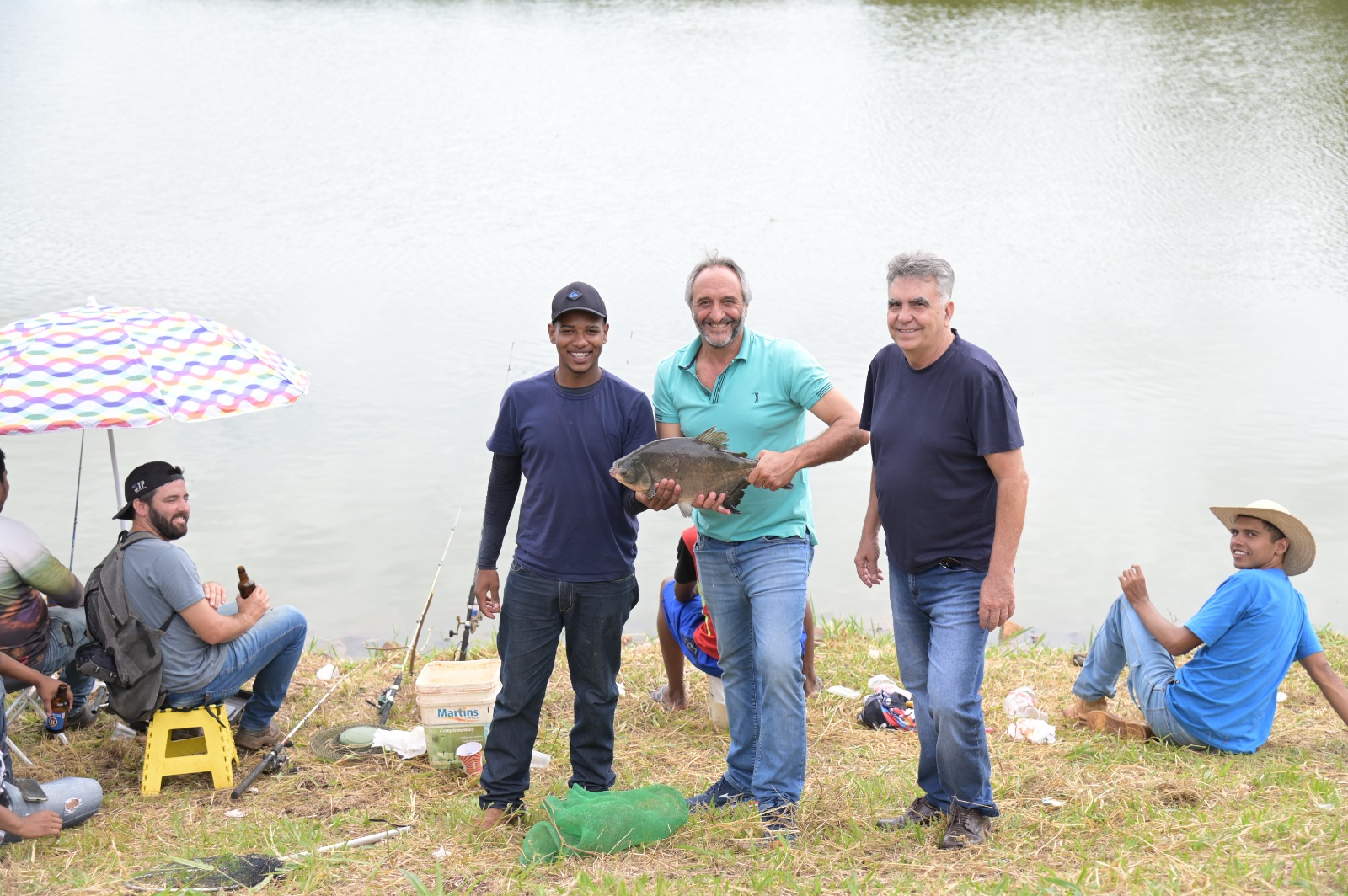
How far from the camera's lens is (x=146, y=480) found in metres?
4.54

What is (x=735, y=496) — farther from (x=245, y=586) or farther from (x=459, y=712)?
(x=245, y=586)

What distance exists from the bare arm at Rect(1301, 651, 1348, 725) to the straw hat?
36cm

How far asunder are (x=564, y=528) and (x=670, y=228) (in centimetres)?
1100

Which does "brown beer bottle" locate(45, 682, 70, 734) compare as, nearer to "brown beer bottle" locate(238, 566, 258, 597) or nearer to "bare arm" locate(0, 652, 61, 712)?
"bare arm" locate(0, 652, 61, 712)

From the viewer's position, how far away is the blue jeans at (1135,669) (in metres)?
5.04

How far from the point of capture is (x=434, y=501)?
365 inches

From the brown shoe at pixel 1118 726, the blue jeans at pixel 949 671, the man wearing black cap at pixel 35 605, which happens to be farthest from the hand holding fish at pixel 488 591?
the brown shoe at pixel 1118 726

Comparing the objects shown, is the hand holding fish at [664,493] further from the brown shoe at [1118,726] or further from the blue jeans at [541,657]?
the brown shoe at [1118,726]

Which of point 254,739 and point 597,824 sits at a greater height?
point 597,824

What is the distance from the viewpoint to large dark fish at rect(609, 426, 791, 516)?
375 cm

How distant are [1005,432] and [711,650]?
2.12 m

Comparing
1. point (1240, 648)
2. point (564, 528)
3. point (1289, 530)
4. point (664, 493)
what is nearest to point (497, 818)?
point (564, 528)

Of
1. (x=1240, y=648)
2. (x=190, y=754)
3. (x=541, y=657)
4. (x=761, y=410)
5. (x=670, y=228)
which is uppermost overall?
(x=670, y=228)

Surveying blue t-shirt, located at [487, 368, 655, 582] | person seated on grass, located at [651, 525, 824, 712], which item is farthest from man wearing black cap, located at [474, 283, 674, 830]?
person seated on grass, located at [651, 525, 824, 712]
